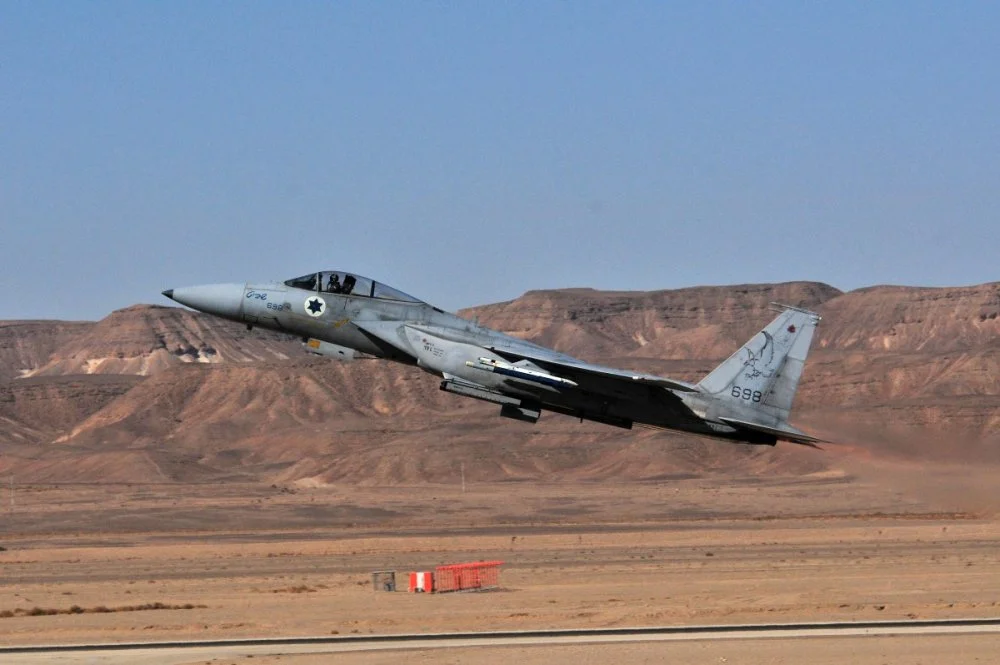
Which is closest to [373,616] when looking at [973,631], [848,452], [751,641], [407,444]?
[751,641]

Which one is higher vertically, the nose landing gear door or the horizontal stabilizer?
→ the nose landing gear door

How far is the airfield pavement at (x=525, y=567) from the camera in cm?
3384

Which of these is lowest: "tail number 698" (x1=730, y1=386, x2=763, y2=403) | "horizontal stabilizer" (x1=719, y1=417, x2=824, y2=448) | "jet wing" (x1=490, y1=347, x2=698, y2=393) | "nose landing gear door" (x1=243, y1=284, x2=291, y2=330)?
"horizontal stabilizer" (x1=719, y1=417, x2=824, y2=448)

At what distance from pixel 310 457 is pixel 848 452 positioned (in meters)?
105

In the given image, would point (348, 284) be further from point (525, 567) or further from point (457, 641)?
point (525, 567)

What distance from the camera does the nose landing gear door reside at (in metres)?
37.2

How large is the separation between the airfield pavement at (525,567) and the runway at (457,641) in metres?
0.71

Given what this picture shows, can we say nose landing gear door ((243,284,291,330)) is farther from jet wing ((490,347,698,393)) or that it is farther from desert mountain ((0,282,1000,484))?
desert mountain ((0,282,1000,484))

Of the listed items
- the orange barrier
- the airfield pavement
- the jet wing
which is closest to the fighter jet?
the jet wing

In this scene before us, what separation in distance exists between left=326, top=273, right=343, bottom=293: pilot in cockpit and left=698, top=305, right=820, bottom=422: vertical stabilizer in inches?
371

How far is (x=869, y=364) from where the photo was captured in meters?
159

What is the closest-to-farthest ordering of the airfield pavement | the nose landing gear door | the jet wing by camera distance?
1. the airfield pavement
2. the jet wing
3. the nose landing gear door

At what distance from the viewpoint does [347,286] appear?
3731 cm

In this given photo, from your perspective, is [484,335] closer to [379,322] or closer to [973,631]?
[379,322]
